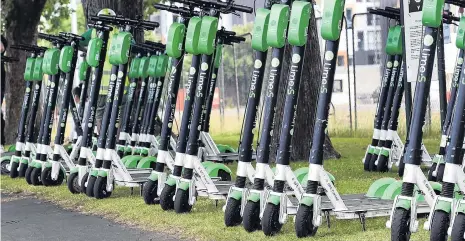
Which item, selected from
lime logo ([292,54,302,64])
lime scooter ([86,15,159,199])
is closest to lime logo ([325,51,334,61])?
lime logo ([292,54,302,64])

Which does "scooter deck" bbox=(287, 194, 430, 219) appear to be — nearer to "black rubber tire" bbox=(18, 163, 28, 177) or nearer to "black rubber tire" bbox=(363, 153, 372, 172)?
"black rubber tire" bbox=(363, 153, 372, 172)

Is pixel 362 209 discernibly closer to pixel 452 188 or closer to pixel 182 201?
pixel 452 188

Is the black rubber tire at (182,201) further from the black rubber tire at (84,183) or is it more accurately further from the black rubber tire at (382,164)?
the black rubber tire at (382,164)

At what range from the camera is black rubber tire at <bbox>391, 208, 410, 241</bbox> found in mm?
7492

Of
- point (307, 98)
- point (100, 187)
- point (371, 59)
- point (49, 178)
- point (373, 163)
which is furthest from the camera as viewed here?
point (371, 59)

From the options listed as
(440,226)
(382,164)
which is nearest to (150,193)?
(382,164)

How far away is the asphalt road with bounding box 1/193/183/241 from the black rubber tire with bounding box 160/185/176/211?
46cm

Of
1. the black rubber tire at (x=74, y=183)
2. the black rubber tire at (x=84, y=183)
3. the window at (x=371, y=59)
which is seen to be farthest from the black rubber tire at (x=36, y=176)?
the window at (x=371, y=59)

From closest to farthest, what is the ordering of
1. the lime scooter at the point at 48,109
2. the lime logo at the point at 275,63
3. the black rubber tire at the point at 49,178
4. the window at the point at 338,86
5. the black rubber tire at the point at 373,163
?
the lime logo at the point at 275,63 < the black rubber tire at the point at 373,163 < the black rubber tire at the point at 49,178 < the lime scooter at the point at 48,109 < the window at the point at 338,86

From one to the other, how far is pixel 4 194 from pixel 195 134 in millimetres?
5111

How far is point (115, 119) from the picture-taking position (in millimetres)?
12344

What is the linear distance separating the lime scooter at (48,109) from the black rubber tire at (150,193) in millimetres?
3399

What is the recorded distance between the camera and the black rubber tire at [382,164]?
13.7 m

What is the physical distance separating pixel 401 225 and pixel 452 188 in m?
0.43
